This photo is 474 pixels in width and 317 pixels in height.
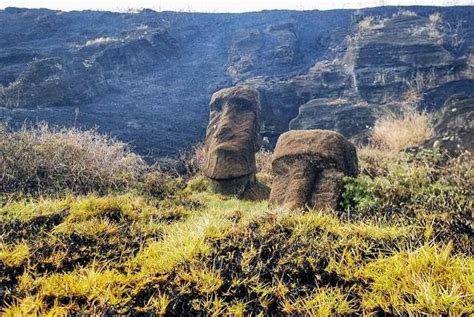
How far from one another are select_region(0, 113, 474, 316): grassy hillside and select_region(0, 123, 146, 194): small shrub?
7.96 ft

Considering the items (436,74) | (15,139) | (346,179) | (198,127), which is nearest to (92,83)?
(198,127)

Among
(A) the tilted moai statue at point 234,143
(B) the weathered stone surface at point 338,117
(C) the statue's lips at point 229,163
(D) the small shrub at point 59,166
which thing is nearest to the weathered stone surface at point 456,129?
(A) the tilted moai statue at point 234,143

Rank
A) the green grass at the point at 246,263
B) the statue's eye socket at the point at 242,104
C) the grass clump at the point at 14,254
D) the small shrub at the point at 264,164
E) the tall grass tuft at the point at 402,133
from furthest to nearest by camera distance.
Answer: the tall grass tuft at the point at 402,133 → the small shrub at the point at 264,164 → the statue's eye socket at the point at 242,104 → the grass clump at the point at 14,254 → the green grass at the point at 246,263

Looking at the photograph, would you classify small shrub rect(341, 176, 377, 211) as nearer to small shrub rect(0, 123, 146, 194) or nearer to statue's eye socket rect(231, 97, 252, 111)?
small shrub rect(0, 123, 146, 194)

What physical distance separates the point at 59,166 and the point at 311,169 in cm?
443

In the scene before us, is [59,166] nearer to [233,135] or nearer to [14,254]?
[233,135]

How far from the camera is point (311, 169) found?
19.5ft

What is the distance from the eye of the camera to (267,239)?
3.62 meters

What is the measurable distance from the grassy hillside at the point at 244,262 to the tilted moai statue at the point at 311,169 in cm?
81

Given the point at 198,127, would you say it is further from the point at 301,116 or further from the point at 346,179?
the point at 346,179

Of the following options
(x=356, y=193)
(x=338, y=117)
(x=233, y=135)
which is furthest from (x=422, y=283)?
(x=338, y=117)

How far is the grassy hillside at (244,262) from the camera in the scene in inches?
106

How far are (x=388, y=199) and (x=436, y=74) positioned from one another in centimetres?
1421

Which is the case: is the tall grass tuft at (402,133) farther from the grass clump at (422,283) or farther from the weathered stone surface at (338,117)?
the grass clump at (422,283)
